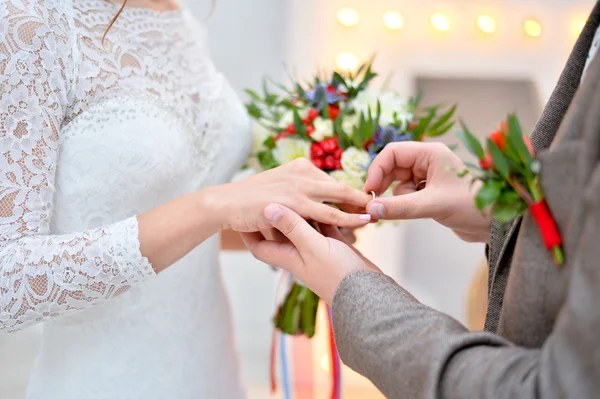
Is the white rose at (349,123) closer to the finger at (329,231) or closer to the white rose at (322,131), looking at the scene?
the white rose at (322,131)

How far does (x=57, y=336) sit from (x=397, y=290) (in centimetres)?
70

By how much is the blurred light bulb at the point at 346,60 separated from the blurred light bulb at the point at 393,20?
0.17 metres

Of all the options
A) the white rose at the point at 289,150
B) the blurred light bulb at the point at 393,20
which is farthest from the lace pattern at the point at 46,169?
the blurred light bulb at the point at 393,20

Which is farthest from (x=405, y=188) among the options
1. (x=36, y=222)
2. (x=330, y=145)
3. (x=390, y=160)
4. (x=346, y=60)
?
(x=346, y=60)

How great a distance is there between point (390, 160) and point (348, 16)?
1345mm

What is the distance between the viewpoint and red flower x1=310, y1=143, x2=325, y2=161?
1.28 meters

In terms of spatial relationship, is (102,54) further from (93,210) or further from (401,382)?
(401,382)

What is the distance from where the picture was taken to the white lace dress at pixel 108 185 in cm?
97

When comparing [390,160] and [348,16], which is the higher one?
[348,16]

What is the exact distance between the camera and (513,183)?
636 millimetres

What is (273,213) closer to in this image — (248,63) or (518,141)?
(518,141)

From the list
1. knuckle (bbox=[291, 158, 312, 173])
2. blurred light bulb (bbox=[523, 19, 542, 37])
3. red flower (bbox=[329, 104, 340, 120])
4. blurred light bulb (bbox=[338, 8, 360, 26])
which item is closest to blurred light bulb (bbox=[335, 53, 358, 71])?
blurred light bulb (bbox=[338, 8, 360, 26])

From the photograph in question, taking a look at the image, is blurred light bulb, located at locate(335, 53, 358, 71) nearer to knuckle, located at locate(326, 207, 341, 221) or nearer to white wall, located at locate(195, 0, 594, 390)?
white wall, located at locate(195, 0, 594, 390)

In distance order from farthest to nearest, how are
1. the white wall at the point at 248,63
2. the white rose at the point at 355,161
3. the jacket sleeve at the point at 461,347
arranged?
the white wall at the point at 248,63 → the white rose at the point at 355,161 → the jacket sleeve at the point at 461,347
